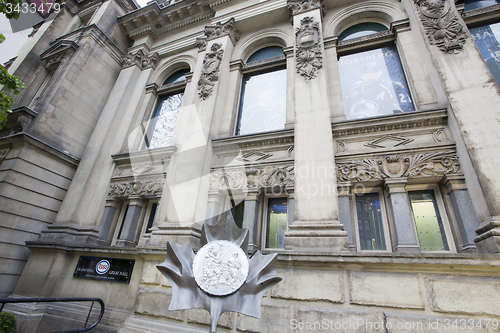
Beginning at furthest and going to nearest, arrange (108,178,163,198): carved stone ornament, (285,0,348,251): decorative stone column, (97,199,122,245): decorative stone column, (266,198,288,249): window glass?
(108,178,163,198): carved stone ornament, (97,199,122,245): decorative stone column, (266,198,288,249): window glass, (285,0,348,251): decorative stone column

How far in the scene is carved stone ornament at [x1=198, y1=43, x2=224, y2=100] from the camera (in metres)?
9.09

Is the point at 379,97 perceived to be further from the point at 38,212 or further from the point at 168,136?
the point at 38,212

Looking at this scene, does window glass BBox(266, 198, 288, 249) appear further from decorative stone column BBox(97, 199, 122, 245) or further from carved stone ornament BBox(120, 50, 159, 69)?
carved stone ornament BBox(120, 50, 159, 69)

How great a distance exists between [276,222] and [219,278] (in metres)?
4.24

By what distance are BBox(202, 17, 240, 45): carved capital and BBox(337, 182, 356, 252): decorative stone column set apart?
320 inches

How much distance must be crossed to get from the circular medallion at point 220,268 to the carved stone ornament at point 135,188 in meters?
6.10

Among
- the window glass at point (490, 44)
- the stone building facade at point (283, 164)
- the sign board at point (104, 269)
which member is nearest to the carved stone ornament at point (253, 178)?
the stone building facade at point (283, 164)

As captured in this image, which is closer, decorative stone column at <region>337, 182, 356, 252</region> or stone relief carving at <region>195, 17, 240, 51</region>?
decorative stone column at <region>337, 182, 356, 252</region>

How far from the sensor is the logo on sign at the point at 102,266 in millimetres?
7165

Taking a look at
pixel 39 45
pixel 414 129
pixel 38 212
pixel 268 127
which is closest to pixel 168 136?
pixel 268 127

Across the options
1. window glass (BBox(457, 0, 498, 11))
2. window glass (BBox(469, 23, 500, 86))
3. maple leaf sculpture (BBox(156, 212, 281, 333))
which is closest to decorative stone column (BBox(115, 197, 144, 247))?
maple leaf sculpture (BBox(156, 212, 281, 333))

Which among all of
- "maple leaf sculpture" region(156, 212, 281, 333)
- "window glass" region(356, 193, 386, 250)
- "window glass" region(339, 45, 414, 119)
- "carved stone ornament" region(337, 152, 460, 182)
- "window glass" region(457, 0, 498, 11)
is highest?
"window glass" region(457, 0, 498, 11)

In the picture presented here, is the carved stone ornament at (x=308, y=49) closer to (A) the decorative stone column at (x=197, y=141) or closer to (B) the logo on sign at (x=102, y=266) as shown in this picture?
(A) the decorative stone column at (x=197, y=141)

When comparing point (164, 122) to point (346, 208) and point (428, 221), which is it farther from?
point (428, 221)
